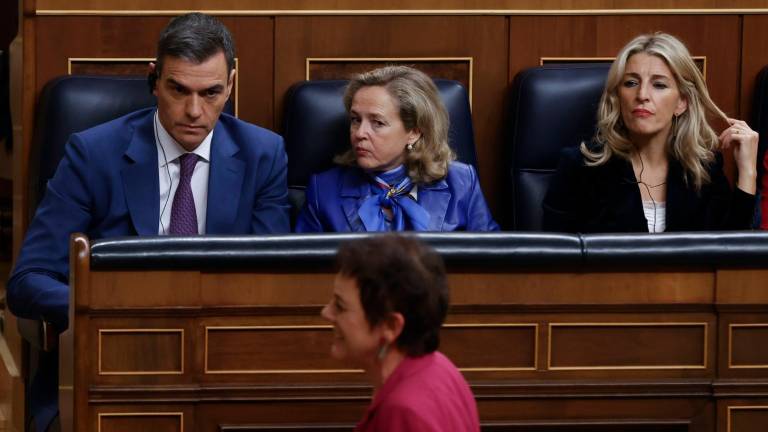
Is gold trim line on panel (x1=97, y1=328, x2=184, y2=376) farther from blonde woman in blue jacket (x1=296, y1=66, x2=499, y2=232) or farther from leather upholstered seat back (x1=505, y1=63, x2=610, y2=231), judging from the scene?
leather upholstered seat back (x1=505, y1=63, x2=610, y2=231)

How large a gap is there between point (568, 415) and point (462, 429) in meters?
0.55

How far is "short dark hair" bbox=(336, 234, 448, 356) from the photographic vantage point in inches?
49.7

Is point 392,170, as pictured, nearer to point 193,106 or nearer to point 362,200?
point 362,200

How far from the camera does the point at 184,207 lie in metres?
2.25

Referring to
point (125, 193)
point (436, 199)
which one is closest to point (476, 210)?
point (436, 199)

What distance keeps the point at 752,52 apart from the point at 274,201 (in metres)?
1.13

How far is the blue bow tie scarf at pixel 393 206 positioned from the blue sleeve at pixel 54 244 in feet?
1.73

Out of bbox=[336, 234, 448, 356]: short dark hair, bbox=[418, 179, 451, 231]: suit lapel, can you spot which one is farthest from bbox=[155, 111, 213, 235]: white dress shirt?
bbox=[336, 234, 448, 356]: short dark hair

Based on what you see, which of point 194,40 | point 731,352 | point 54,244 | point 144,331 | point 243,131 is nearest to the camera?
point 144,331

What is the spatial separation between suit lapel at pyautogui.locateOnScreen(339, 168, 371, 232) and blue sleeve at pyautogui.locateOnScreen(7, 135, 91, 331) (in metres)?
0.50

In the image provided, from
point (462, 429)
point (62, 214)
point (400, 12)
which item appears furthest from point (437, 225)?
point (462, 429)

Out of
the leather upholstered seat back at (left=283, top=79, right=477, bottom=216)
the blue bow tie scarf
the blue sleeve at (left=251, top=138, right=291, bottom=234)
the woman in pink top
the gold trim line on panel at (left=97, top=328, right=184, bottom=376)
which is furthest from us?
the leather upholstered seat back at (left=283, top=79, right=477, bottom=216)

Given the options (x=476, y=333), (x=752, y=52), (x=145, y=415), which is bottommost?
(x=145, y=415)

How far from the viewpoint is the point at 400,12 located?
2732 millimetres
